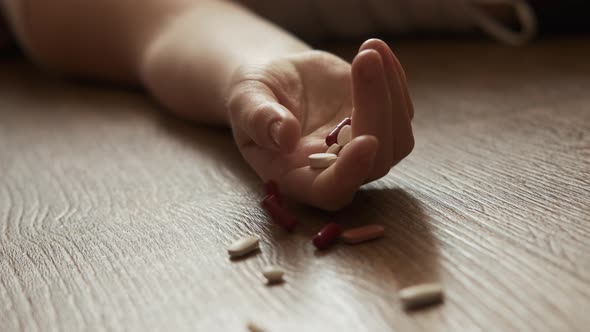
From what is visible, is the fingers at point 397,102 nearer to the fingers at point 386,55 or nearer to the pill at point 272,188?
the fingers at point 386,55

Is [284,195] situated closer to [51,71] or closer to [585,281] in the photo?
[585,281]

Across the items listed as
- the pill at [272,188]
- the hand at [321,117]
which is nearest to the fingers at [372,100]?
the hand at [321,117]

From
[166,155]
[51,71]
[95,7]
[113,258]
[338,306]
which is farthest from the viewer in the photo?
[51,71]

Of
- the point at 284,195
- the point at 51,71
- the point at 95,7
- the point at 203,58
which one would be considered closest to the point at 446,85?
the point at 203,58

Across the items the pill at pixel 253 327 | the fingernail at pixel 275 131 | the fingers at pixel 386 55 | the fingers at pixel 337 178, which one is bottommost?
the pill at pixel 253 327

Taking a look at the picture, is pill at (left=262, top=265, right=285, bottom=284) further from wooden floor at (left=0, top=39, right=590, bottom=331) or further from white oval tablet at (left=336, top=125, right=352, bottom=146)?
white oval tablet at (left=336, top=125, right=352, bottom=146)

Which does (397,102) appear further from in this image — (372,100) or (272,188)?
(272,188)

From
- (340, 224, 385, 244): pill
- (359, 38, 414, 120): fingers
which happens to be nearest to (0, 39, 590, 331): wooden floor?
(340, 224, 385, 244): pill
